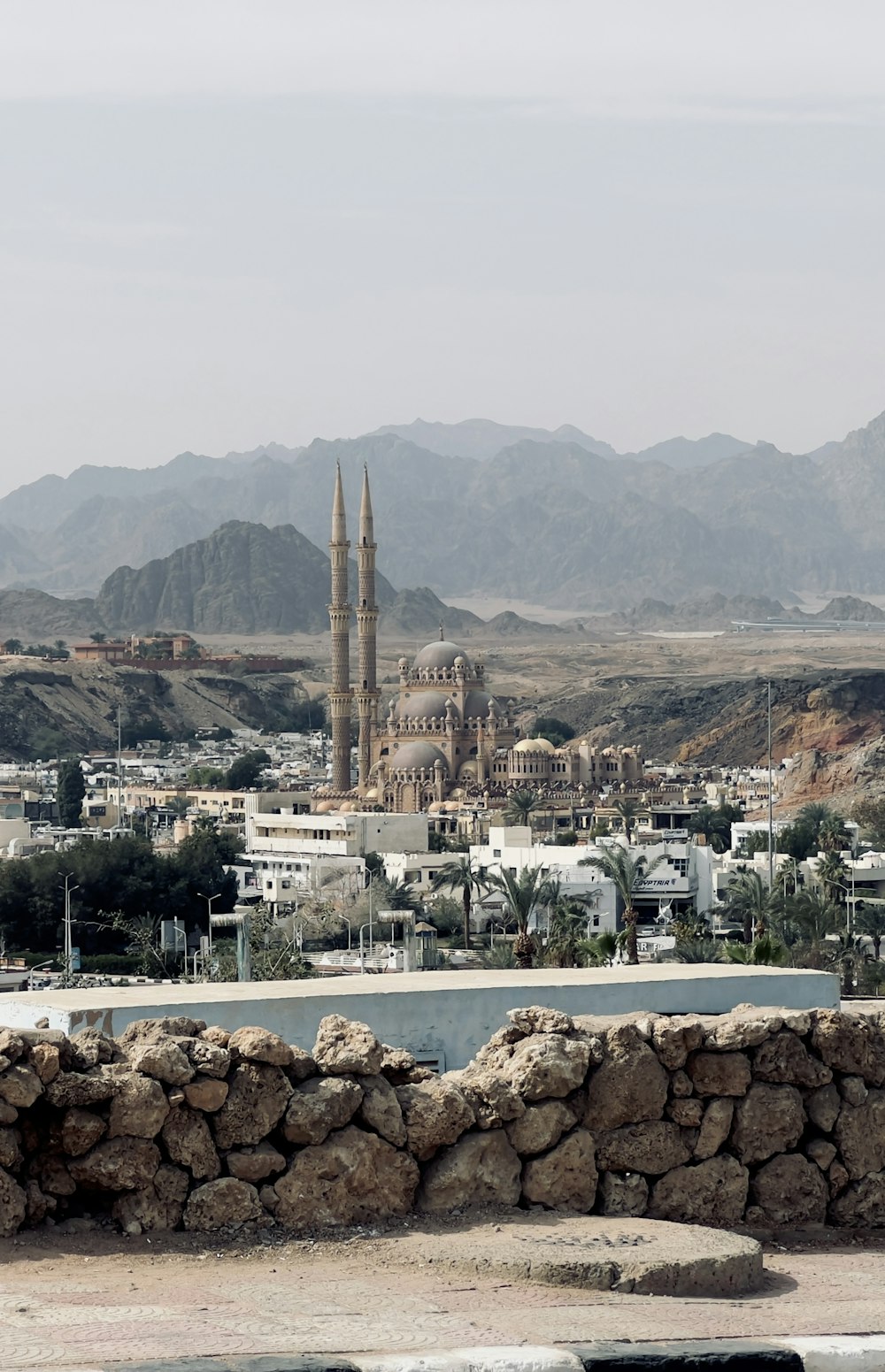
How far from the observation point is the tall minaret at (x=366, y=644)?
105m

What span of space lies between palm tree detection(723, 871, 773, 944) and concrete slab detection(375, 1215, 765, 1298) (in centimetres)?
3585

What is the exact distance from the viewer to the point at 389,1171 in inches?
299

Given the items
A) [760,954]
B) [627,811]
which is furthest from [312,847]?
[760,954]

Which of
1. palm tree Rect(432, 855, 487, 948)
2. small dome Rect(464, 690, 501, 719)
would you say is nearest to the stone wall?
palm tree Rect(432, 855, 487, 948)

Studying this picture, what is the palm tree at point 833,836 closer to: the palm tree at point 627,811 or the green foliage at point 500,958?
the palm tree at point 627,811

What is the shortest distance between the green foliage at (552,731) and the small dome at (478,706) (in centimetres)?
1932

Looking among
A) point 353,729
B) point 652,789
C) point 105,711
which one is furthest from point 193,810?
point 105,711

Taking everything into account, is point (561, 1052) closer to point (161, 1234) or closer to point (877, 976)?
point (161, 1234)

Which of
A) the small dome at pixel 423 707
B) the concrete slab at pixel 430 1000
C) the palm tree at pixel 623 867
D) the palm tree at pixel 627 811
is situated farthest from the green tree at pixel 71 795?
the concrete slab at pixel 430 1000

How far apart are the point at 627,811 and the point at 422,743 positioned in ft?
63.3

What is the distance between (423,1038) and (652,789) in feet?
297

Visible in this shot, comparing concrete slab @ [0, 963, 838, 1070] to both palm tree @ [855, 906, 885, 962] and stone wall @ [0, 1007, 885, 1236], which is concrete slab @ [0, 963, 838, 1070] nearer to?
stone wall @ [0, 1007, 885, 1236]

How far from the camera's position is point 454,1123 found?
7707mm

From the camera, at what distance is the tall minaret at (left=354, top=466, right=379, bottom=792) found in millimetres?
104750
